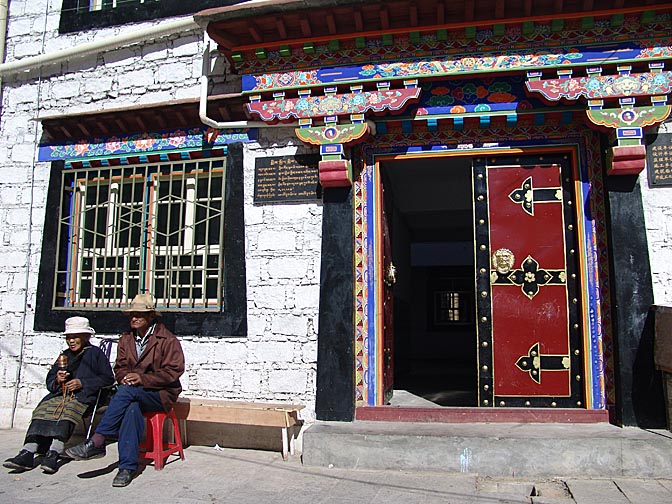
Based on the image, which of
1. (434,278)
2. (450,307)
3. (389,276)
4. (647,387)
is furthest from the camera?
(434,278)

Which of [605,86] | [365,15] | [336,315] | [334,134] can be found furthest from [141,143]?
[605,86]

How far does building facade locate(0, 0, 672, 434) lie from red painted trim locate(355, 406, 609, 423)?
2cm

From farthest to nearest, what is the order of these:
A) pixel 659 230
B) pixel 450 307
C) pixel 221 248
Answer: pixel 450 307 < pixel 221 248 < pixel 659 230

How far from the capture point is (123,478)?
418cm

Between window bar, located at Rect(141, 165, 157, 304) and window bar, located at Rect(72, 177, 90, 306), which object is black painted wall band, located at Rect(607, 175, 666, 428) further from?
window bar, located at Rect(72, 177, 90, 306)

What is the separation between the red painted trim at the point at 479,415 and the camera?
4816 mm

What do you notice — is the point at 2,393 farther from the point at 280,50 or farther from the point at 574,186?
the point at 574,186

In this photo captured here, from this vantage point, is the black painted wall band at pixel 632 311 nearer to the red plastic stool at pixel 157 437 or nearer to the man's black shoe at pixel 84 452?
the red plastic stool at pixel 157 437

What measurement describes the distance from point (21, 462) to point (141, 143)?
319cm

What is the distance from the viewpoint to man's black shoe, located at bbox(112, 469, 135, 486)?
13.6 feet

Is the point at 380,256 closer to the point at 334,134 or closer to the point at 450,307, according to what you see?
the point at 334,134

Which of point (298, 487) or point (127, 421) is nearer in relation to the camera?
point (298, 487)

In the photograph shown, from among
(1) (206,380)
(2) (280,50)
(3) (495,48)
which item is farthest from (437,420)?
(2) (280,50)

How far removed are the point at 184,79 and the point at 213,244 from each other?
180 cm
